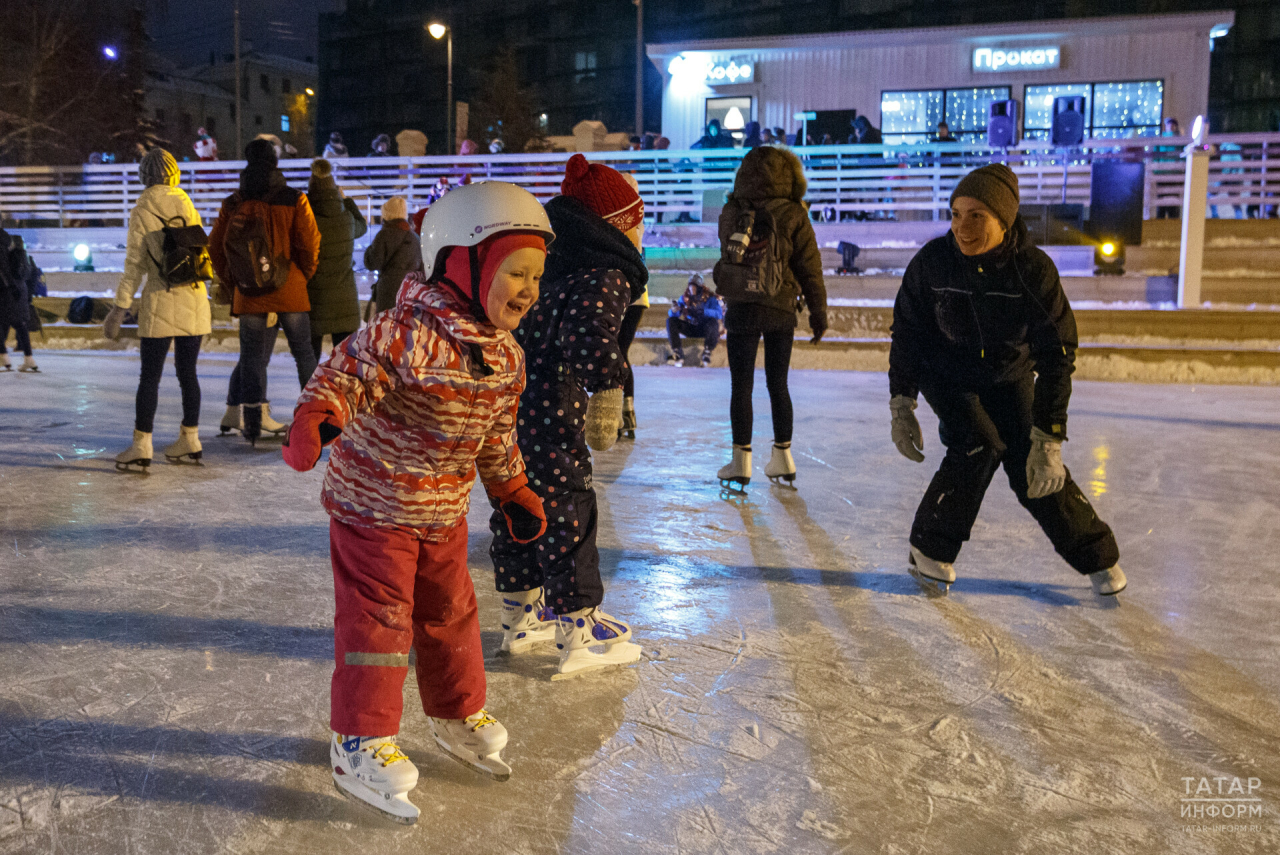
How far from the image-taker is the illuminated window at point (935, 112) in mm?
20516

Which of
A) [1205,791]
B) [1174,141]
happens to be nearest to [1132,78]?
[1174,141]

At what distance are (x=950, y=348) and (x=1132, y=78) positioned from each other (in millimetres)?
19676

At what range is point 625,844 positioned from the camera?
1834 millimetres

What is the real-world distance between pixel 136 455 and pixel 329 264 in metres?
1.57

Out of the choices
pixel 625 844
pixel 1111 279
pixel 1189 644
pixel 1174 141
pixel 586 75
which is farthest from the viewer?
pixel 586 75

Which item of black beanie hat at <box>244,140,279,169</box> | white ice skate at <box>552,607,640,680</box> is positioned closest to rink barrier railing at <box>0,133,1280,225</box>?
black beanie hat at <box>244,140,279,169</box>

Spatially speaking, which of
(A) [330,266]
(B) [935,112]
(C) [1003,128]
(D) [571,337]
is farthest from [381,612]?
(B) [935,112]

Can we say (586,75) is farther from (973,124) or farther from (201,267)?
(201,267)

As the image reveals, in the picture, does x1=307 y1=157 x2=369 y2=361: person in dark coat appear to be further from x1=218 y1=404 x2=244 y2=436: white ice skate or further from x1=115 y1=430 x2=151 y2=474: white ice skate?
x1=115 y1=430 x2=151 y2=474: white ice skate

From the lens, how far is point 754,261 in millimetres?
4574

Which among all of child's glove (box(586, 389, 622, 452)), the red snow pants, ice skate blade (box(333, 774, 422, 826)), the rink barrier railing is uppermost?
the rink barrier railing

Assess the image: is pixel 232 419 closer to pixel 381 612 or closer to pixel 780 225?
pixel 780 225

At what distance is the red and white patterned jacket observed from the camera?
1833 millimetres

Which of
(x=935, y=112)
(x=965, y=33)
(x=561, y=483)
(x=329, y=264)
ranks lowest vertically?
(x=561, y=483)
